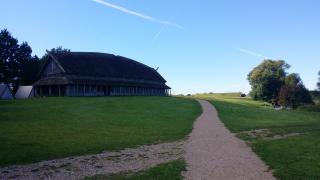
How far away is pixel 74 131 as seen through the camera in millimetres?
29391

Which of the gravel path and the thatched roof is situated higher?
the thatched roof

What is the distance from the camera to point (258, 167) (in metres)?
16.5

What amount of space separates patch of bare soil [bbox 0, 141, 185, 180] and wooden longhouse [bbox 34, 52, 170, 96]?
55729mm

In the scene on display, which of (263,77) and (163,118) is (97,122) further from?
(263,77)

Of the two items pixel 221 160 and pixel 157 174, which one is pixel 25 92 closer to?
pixel 221 160

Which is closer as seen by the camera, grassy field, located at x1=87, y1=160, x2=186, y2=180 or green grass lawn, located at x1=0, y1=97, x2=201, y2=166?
grassy field, located at x1=87, y1=160, x2=186, y2=180

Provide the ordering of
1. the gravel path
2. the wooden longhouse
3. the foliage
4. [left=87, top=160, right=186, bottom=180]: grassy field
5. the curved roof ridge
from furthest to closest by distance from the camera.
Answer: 1. the foliage
2. the curved roof ridge
3. the wooden longhouse
4. the gravel path
5. [left=87, top=160, right=186, bottom=180]: grassy field

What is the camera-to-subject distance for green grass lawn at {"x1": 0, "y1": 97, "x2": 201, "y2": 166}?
20.9m

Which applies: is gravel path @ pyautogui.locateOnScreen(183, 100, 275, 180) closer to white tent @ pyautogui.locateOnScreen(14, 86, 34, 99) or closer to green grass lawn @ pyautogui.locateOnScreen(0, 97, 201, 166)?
green grass lawn @ pyautogui.locateOnScreen(0, 97, 201, 166)

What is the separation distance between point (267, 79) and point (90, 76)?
51.8 meters

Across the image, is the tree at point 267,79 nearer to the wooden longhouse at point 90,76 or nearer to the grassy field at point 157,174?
the wooden longhouse at point 90,76

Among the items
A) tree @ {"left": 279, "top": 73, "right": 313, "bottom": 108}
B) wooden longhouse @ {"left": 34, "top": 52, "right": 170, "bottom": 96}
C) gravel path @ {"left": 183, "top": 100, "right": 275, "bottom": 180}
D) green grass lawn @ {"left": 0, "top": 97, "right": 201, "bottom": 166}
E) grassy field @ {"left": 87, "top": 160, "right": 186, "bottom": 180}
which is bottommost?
grassy field @ {"left": 87, "top": 160, "right": 186, "bottom": 180}

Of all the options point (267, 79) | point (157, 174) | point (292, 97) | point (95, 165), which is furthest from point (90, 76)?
point (157, 174)

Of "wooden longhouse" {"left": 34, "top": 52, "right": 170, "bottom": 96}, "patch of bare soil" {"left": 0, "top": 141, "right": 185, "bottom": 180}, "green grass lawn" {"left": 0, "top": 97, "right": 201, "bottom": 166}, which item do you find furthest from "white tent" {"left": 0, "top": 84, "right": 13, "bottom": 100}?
"patch of bare soil" {"left": 0, "top": 141, "right": 185, "bottom": 180}
